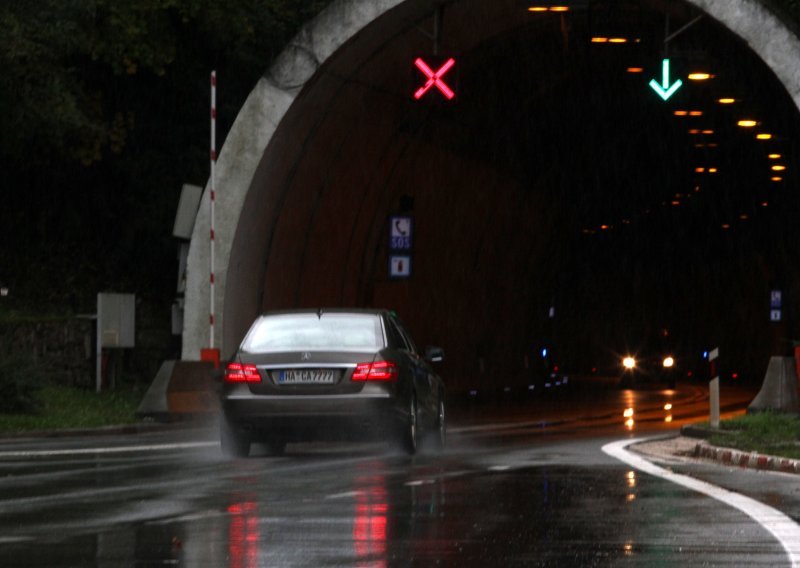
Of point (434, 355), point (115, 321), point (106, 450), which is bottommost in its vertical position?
point (106, 450)

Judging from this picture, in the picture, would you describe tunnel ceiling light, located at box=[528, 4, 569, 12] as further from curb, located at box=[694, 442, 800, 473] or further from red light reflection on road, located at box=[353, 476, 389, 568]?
red light reflection on road, located at box=[353, 476, 389, 568]

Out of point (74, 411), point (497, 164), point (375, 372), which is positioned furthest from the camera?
point (497, 164)

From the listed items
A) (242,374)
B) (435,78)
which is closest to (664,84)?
(435,78)

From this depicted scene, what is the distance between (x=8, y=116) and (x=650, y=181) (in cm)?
2920

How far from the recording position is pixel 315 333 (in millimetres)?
20422

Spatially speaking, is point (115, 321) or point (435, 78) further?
point (115, 321)

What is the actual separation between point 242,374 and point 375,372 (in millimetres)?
1350

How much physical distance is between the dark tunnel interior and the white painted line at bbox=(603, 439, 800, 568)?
8915 mm

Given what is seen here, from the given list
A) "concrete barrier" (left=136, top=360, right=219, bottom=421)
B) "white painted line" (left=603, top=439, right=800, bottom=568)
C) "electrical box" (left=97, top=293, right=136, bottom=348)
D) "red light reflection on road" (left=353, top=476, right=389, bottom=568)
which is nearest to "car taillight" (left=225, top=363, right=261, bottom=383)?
"red light reflection on road" (left=353, top=476, right=389, bottom=568)

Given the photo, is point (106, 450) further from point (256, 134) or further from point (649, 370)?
point (649, 370)

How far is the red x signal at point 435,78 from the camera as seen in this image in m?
26.6

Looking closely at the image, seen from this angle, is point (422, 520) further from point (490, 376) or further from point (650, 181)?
point (650, 181)

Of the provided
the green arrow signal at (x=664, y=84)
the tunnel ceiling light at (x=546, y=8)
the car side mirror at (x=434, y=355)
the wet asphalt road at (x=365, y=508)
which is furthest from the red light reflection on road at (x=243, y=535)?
the tunnel ceiling light at (x=546, y=8)

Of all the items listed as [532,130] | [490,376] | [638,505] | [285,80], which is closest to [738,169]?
[490,376]
